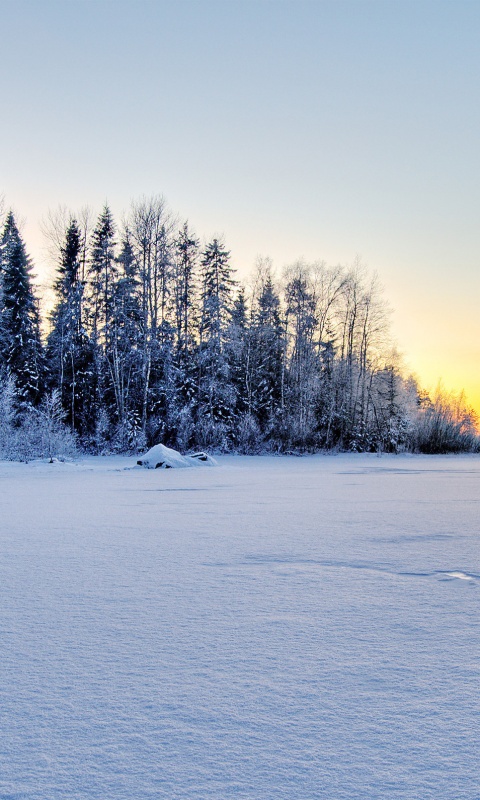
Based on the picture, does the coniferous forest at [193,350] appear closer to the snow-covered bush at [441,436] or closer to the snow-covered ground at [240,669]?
the snow-covered bush at [441,436]

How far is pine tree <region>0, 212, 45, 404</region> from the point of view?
27578 mm

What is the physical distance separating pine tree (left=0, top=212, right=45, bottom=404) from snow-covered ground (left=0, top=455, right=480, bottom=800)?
2506 cm

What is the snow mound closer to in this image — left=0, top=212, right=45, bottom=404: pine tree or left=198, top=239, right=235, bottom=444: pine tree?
left=198, top=239, right=235, bottom=444: pine tree

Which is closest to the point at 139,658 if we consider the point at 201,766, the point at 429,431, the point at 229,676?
the point at 229,676

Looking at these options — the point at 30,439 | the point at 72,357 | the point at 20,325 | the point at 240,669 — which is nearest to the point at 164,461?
the point at 30,439

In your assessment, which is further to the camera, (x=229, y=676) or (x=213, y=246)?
(x=213, y=246)

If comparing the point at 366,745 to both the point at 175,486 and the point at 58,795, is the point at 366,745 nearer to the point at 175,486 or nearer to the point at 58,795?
the point at 58,795

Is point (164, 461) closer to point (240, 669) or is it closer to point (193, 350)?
point (240, 669)

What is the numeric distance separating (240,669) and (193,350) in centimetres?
2793

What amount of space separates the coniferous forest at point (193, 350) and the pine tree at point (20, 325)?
2.8 inches

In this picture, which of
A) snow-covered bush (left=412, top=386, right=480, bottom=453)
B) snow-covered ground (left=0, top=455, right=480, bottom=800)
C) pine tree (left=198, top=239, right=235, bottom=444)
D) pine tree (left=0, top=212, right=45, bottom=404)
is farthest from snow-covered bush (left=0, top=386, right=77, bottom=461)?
snow-covered bush (left=412, top=386, right=480, bottom=453)

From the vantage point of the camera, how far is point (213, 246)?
29.6m

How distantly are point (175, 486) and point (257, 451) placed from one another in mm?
15185

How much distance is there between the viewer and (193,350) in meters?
29.3
